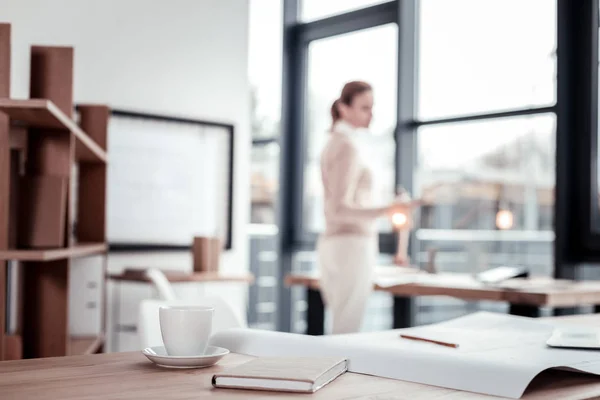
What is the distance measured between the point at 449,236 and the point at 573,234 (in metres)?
0.78

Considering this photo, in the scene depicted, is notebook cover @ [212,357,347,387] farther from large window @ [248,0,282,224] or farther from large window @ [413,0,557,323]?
large window @ [248,0,282,224]

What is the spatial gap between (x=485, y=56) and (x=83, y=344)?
2.74 m

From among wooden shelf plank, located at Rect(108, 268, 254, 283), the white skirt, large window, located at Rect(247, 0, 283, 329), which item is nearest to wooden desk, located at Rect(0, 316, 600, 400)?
the white skirt

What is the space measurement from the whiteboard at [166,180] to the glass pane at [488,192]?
4.12 feet

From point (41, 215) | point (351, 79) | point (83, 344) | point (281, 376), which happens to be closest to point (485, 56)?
point (351, 79)

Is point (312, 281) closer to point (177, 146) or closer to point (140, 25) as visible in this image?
point (177, 146)

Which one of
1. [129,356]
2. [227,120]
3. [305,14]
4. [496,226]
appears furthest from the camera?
[305,14]

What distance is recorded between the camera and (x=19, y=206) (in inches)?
94.5

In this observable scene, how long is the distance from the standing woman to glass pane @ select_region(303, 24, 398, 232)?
1246 mm

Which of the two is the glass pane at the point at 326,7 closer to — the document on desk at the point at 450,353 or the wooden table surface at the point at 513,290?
the wooden table surface at the point at 513,290

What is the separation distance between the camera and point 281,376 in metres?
1.06

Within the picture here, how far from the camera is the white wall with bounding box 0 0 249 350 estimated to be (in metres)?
4.26

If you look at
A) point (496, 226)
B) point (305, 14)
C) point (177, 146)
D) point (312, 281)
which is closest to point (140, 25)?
point (177, 146)

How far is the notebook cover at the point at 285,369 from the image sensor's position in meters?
1.06
